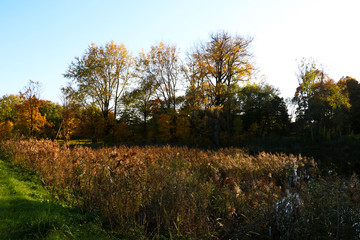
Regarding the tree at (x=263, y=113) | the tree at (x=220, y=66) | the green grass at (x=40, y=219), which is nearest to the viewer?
the green grass at (x=40, y=219)

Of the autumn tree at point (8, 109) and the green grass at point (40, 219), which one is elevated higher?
the autumn tree at point (8, 109)

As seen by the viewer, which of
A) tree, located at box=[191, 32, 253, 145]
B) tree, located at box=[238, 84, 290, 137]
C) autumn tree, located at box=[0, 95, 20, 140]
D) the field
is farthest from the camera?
autumn tree, located at box=[0, 95, 20, 140]

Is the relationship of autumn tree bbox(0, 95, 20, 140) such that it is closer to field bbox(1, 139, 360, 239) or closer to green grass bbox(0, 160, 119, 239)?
green grass bbox(0, 160, 119, 239)

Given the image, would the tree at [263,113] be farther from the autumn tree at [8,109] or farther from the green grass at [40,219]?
the autumn tree at [8,109]

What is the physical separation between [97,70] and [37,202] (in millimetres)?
26660

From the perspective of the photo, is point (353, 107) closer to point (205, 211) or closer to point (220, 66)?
point (220, 66)

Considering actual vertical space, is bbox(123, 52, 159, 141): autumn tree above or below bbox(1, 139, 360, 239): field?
above

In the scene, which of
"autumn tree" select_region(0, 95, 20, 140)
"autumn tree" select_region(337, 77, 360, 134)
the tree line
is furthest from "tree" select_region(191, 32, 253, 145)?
"autumn tree" select_region(0, 95, 20, 140)

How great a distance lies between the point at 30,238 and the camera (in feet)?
10.7

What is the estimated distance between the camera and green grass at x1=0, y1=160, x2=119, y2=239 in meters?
3.40

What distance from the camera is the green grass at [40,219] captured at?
340cm

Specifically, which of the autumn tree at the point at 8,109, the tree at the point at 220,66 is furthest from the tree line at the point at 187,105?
the autumn tree at the point at 8,109

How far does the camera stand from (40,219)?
3744 millimetres

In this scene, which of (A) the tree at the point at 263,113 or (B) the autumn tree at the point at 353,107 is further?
(A) the tree at the point at 263,113
